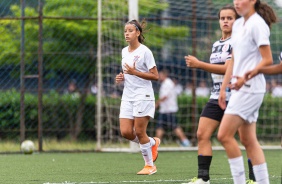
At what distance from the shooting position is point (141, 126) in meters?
10.1

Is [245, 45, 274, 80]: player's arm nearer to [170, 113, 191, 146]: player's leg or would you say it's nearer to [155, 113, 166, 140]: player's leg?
[170, 113, 191, 146]: player's leg

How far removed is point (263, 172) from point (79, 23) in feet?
39.9

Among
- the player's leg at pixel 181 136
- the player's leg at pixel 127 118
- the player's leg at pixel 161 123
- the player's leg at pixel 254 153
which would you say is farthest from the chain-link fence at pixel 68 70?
the player's leg at pixel 254 153

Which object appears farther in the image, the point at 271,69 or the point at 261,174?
the point at 261,174

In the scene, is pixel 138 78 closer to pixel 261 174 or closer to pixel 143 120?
pixel 143 120

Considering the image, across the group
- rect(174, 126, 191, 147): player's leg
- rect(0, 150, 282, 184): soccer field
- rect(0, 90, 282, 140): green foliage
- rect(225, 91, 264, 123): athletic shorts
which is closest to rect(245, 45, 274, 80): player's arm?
rect(225, 91, 264, 123): athletic shorts

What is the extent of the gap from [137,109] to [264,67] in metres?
4.07

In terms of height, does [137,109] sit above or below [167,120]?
above

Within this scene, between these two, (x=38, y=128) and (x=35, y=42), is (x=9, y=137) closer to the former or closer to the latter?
(x=38, y=128)

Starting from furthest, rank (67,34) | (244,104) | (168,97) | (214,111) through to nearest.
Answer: (168,97)
(67,34)
(214,111)
(244,104)

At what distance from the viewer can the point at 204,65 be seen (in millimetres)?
7188

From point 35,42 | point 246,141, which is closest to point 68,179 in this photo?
point 246,141

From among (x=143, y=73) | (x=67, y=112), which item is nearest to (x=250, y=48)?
(x=143, y=73)

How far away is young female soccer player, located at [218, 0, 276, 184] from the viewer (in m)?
6.23
